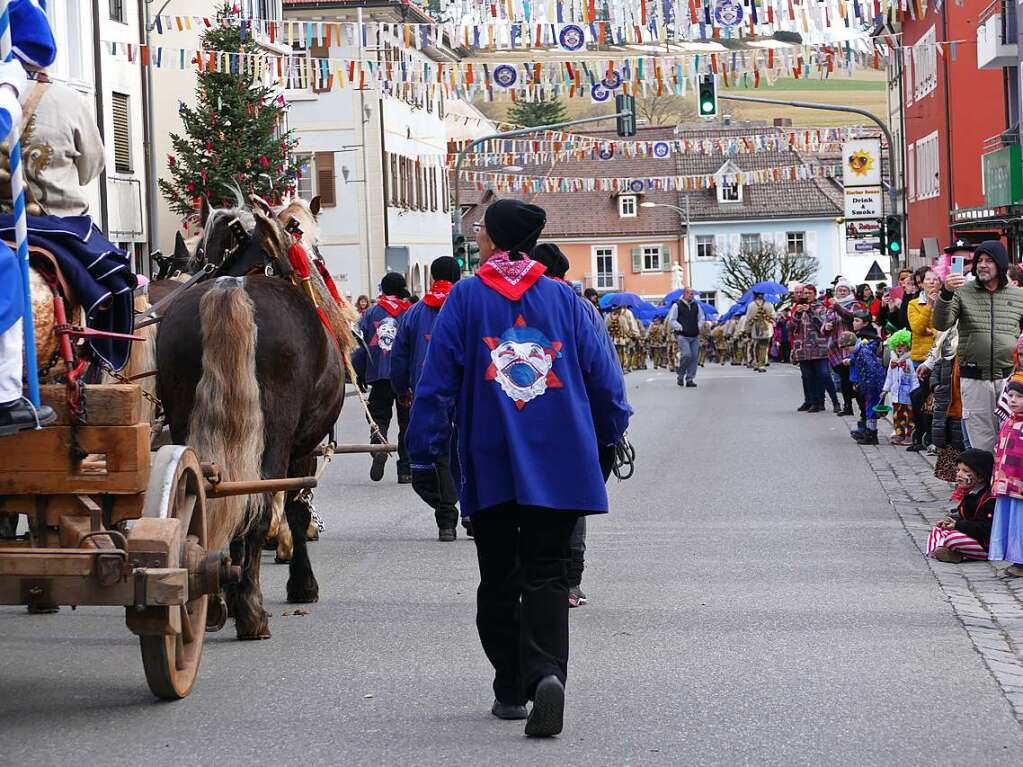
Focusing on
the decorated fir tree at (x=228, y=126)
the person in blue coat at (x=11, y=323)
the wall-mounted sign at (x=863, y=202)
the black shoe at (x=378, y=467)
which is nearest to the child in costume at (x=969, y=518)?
the black shoe at (x=378, y=467)

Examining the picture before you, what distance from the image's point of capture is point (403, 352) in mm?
12586

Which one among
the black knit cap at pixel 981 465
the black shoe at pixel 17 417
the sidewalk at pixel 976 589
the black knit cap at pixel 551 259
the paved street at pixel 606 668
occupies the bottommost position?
the sidewalk at pixel 976 589

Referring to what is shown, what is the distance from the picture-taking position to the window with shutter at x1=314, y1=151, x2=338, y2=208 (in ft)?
173

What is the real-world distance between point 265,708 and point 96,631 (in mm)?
2132

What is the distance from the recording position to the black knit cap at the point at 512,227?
629 centimetres

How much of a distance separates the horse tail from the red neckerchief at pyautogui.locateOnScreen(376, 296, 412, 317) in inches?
324

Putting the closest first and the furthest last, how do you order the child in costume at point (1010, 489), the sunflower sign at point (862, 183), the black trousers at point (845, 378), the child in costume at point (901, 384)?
the child in costume at point (1010, 489) < the child in costume at point (901, 384) < the black trousers at point (845, 378) < the sunflower sign at point (862, 183)

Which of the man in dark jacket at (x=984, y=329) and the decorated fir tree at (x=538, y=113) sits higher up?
the decorated fir tree at (x=538, y=113)

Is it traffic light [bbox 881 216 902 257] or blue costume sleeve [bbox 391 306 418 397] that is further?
traffic light [bbox 881 216 902 257]

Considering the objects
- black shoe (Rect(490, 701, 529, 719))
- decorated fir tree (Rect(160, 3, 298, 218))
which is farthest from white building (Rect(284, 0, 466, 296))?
black shoe (Rect(490, 701, 529, 719))

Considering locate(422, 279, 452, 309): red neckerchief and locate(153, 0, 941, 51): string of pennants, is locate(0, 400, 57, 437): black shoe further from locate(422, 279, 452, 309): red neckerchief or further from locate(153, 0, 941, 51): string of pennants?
locate(153, 0, 941, 51): string of pennants

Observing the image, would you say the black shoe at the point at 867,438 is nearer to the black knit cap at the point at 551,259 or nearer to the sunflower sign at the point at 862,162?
the black knit cap at the point at 551,259

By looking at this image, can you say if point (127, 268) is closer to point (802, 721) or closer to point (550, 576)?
point (550, 576)

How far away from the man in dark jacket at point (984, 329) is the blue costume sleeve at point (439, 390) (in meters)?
6.79
